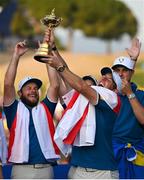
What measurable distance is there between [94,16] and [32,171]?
5477 centimetres

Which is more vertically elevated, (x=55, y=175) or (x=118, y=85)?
(x=118, y=85)

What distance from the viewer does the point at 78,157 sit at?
17.7ft

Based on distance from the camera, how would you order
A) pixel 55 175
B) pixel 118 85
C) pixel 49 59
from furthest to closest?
pixel 55 175 → pixel 118 85 → pixel 49 59

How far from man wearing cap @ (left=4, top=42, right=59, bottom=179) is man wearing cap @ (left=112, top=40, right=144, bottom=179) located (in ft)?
1.96

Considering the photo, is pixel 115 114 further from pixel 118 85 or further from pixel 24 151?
pixel 24 151

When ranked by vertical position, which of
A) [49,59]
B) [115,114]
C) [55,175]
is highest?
[49,59]

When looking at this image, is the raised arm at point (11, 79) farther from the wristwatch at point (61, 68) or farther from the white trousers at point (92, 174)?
the white trousers at point (92, 174)

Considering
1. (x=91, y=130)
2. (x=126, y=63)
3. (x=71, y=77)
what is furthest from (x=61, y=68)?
(x=126, y=63)

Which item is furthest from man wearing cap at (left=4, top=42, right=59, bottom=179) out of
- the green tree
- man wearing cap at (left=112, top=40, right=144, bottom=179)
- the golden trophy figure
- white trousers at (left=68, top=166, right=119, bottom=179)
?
the green tree

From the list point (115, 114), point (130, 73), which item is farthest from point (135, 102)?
point (130, 73)

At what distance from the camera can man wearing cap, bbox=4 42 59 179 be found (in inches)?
227

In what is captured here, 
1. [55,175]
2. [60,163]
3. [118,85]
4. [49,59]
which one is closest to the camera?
[49,59]

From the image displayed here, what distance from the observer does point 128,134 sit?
591 cm

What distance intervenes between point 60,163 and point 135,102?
1.72 meters
